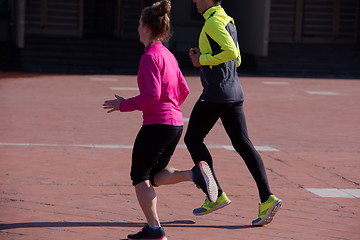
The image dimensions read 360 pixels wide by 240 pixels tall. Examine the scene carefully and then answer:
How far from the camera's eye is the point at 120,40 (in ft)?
82.3

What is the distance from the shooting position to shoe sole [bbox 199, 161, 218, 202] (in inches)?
188

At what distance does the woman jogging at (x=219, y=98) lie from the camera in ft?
16.7

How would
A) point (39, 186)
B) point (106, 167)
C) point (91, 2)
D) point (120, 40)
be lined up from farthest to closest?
point (91, 2), point (120, 40), point (106, 167), point (39, 186)

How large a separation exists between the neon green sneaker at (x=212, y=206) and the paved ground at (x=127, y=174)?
7 cm

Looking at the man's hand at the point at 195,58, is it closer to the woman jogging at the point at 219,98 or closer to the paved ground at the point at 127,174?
the woman jogging at the point at 219,98

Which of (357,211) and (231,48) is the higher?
(231,48)

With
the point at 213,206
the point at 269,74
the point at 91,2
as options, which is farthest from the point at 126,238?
the point at 91,2

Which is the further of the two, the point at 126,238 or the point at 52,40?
the point at 52,40

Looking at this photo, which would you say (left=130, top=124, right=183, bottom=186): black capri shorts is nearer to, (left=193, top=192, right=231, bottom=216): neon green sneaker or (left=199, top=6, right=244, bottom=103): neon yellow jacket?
(left=199, top=6, right=244, bottom=103): neon yellow jacket

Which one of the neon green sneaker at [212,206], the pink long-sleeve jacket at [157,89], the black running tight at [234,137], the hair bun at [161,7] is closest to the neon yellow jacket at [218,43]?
the black running tight at [234,137]

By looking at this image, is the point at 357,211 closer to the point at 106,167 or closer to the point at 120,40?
the point at 106,167

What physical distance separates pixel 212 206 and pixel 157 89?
48.5 inches

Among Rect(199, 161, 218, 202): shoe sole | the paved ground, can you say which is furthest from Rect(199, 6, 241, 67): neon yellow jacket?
the paved ground

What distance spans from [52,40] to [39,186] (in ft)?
59.6
